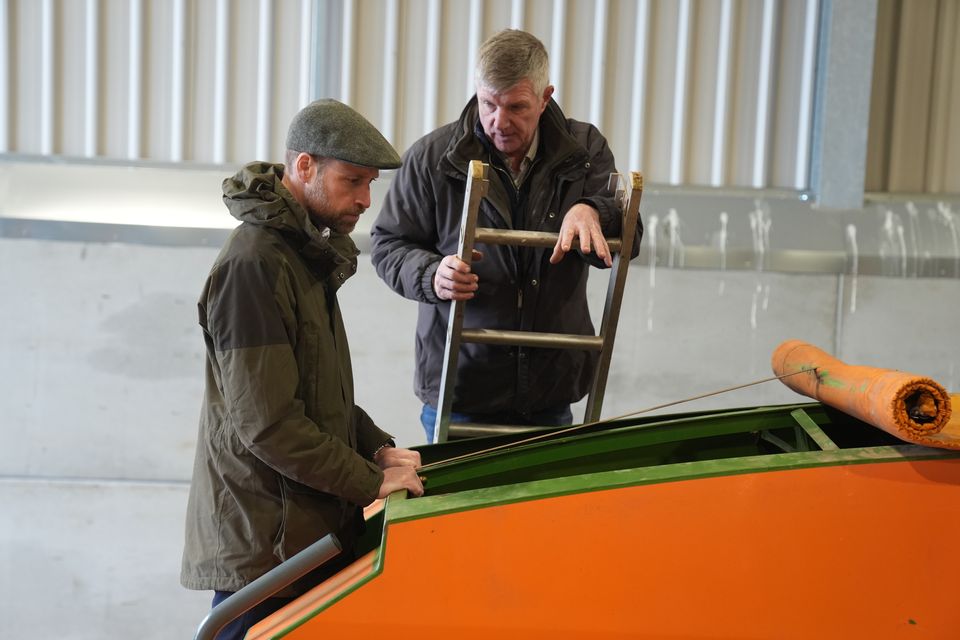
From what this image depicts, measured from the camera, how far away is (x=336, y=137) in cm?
180

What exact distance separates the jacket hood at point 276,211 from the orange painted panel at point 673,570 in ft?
1.81

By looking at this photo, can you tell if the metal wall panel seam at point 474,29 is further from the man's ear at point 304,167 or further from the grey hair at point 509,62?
the man's ear at point 304,167

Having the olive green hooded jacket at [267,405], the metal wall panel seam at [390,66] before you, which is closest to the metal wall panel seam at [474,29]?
the metal wall panel seam at [390,66]

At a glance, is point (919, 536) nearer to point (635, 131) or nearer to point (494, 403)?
point (494, 403)

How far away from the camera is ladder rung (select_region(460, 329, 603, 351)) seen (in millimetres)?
2447

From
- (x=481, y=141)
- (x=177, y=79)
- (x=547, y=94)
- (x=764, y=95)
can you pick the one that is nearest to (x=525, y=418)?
(x=481, y=141)

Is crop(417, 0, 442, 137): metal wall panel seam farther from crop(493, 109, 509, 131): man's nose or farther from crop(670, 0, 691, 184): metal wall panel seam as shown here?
crop(493, 109, 509, 131): man's nose

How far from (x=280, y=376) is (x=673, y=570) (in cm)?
75

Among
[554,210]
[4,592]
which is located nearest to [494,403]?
[554,210]

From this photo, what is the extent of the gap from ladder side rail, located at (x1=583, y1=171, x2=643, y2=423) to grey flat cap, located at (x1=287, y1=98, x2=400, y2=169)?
2.25 feet

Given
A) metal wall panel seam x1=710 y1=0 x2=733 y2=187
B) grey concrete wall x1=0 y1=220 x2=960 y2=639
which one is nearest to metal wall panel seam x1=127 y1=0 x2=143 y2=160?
grey concrete wall x1=0 y1=220 x2=960 y2=639

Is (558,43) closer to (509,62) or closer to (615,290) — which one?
(509,62)

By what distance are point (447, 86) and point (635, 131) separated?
82 centimetres

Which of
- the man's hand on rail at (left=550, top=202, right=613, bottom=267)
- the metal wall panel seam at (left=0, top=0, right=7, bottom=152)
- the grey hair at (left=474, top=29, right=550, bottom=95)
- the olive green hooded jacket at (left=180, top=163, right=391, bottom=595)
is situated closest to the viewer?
the olive green hooded jacket at (left=180, top=163, right=391, bottom=595)
